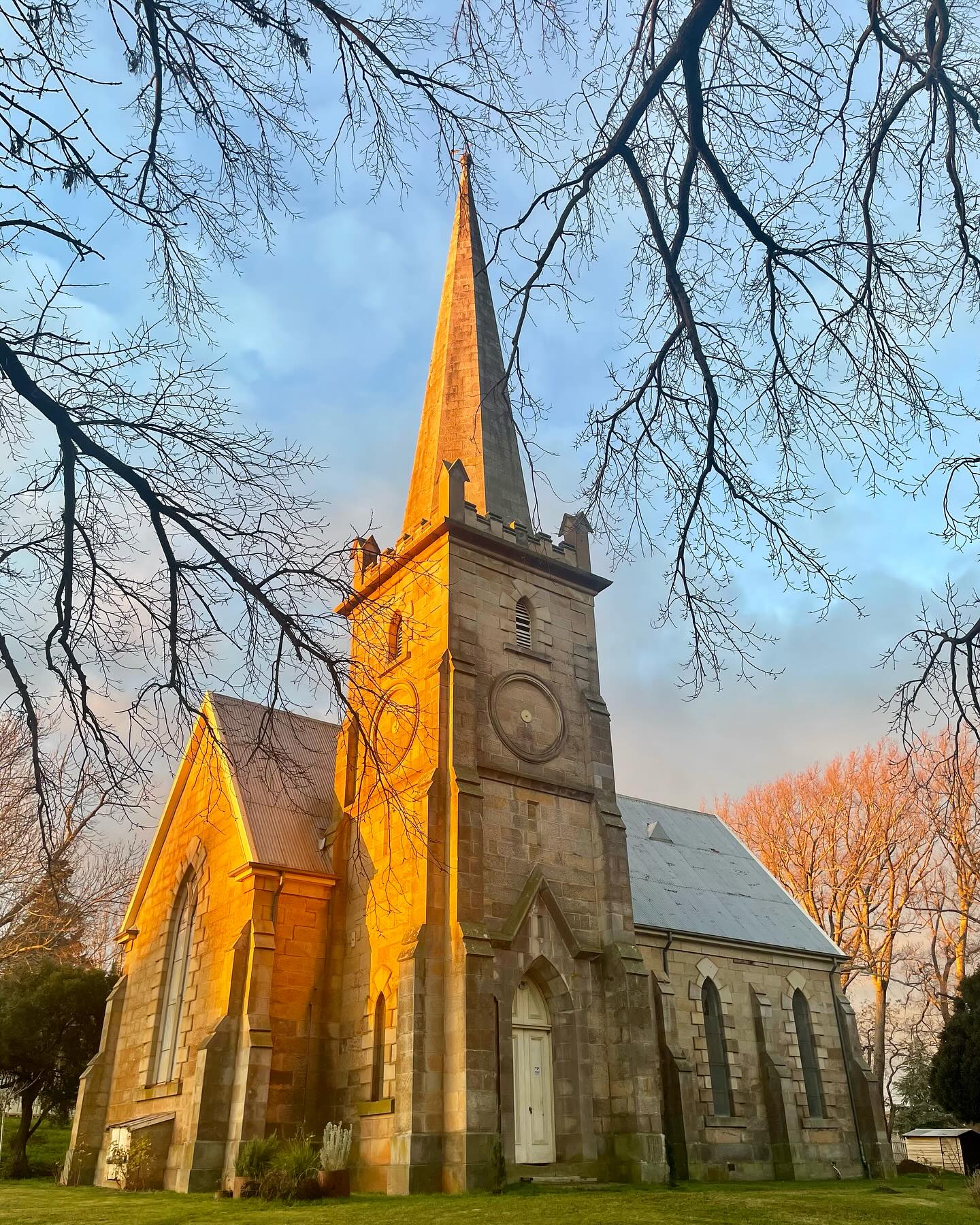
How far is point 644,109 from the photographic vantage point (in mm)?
5730

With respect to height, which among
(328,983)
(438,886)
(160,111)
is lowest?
(328,983)

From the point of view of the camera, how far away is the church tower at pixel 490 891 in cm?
1667

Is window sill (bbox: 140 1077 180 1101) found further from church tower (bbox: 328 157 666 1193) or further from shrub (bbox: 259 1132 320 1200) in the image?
shrub (bbox: 259 1132 320 1200)

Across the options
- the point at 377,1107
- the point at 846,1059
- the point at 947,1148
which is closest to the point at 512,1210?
the point at 377,1107

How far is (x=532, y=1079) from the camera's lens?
1781 cm

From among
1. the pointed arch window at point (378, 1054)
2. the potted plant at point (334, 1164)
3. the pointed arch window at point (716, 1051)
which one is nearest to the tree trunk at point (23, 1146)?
the pointed arch window at point (378, 1054)

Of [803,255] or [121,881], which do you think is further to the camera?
[121,881]

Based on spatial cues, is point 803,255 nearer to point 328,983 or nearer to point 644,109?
point 644,109

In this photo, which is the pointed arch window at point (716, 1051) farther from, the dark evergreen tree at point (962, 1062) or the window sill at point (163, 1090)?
the window sill at point (163, 1090)

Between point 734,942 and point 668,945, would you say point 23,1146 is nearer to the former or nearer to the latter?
point 668,945

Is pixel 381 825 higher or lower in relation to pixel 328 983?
higher

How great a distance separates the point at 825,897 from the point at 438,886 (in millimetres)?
29211

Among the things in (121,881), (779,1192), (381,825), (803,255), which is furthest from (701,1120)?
(803,255)

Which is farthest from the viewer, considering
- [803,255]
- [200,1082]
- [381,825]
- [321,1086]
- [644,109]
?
[381,825]
